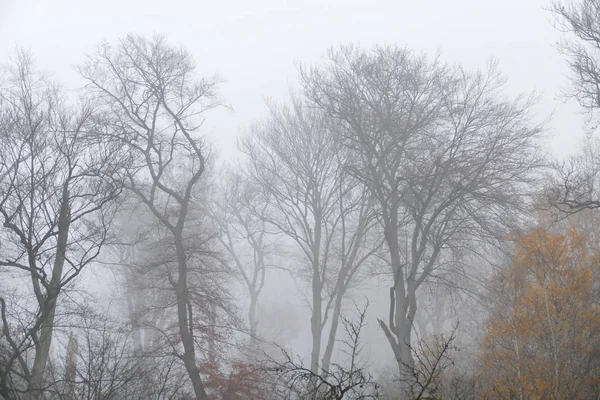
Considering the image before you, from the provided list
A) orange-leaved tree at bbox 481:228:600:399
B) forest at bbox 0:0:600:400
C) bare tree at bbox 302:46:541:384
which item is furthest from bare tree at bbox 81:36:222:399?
orange-leaved tree at bbox 481:228:600:399

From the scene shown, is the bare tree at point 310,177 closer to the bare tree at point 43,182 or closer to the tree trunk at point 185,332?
the tree trunk at point 185,332

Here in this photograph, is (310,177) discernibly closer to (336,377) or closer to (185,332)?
(185,332)

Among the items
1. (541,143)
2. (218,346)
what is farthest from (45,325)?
(541,143)

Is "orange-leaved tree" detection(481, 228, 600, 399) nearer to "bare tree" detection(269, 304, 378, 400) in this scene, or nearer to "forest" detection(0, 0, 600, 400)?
Result: "forest" detection(0, 0, 600, 400)

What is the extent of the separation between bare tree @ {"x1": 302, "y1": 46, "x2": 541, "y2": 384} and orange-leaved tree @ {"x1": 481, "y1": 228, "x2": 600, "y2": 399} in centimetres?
153

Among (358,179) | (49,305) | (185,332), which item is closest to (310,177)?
(358,179)

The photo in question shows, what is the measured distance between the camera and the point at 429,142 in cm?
1412

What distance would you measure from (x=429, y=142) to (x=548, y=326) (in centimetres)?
569

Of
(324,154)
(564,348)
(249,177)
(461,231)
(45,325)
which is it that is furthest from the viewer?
(249,177)

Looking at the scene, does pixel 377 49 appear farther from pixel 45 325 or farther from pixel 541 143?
pixel 45 325

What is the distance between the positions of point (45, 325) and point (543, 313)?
11639mm

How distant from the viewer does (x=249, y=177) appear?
808 inches

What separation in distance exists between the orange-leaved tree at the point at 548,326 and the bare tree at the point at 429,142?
1527mm

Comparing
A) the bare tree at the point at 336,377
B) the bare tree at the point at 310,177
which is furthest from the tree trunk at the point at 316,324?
the bare tree at the point at 336,377
